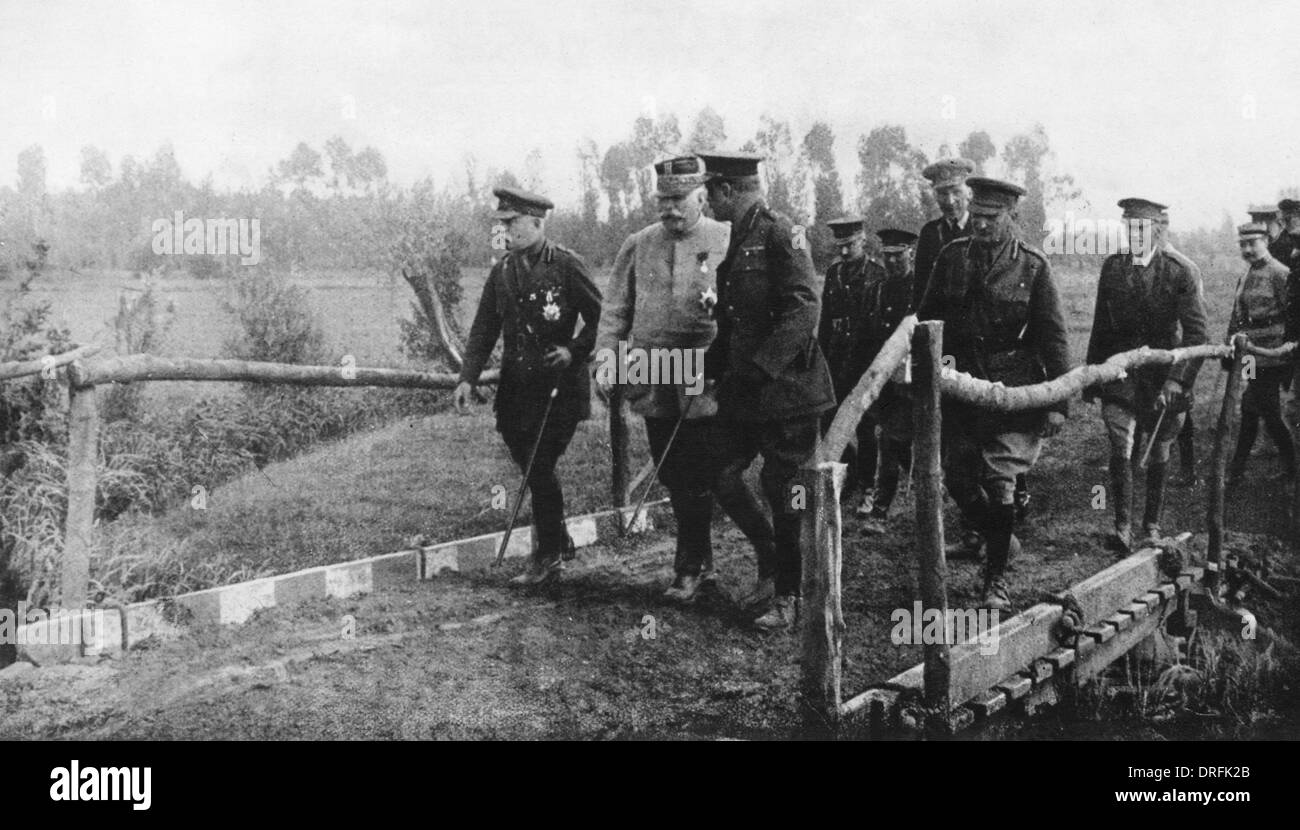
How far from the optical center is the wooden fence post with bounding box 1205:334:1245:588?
6332mm

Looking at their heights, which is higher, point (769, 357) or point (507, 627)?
point (769, 357)

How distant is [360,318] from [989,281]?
742 cm

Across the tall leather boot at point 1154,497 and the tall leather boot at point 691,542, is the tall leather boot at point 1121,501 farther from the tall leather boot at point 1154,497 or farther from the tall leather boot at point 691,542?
the tall leather boot at point 691,542

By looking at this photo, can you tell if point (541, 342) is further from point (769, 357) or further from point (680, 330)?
point (769, 357)

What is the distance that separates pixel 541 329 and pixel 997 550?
245 centimetres

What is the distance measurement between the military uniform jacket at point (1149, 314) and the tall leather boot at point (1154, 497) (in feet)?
1.31

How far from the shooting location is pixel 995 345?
205 inches

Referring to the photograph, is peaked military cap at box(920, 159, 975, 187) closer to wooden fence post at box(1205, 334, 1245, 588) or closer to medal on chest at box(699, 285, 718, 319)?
wooden fence post at box(1205, 334, 1245, 588)

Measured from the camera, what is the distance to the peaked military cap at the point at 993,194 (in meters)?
5.12

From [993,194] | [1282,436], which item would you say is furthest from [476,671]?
[1282,436]

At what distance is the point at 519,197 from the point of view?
543 cm
